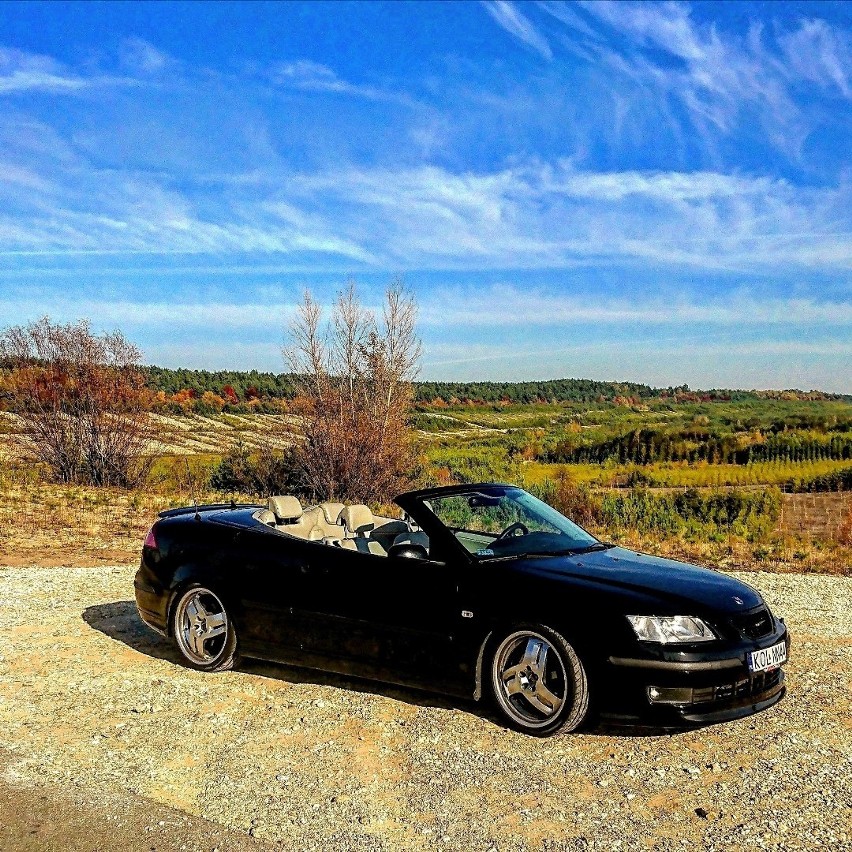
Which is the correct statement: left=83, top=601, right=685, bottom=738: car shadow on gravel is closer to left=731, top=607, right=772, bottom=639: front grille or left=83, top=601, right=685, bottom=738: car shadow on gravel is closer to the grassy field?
left=731, top=607, right=772, bottom=639: front grille

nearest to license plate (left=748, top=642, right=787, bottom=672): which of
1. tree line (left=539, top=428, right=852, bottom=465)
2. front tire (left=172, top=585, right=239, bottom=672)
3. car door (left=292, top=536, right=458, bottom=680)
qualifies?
car door (left=292, top=536, right=458, bottom=680)

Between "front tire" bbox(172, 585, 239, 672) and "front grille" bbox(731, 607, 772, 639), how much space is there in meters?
3.20

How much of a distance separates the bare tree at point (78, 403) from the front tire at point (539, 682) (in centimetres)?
2329

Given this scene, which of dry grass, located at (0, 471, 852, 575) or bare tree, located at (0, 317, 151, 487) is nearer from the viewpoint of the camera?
dry grass, located at (0, 471, 852, 575)

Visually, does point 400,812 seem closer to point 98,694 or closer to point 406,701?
point 406,701

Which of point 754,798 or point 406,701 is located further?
point 406,701

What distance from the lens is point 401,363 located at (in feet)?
84.9

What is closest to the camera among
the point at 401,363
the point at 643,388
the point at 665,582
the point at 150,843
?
the point at 150,843

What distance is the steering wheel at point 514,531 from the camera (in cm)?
584

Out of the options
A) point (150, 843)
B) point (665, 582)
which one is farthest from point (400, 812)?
point (665, 582)

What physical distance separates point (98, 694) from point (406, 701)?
1.97m

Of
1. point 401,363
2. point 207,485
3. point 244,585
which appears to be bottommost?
point 207,485

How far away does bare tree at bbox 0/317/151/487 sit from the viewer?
1022 inches

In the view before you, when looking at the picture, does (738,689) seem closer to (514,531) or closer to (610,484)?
(514,531)
